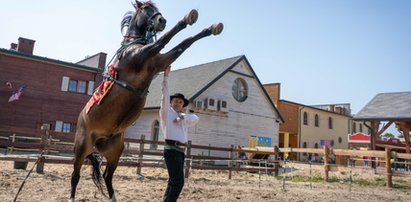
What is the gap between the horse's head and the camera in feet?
14.0

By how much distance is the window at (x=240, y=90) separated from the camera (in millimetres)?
23480

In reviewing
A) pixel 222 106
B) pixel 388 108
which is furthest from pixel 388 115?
pixel 222 106

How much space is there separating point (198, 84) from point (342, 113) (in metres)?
24.9

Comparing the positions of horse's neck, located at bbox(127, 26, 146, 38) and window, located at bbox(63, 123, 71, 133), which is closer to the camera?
horse's neck, located at bbox(127, 26, 146, 38)

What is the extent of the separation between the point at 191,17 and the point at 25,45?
78.4 ft

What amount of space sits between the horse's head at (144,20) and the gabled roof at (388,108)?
16.0 meters

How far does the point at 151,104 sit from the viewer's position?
2222 centimetres

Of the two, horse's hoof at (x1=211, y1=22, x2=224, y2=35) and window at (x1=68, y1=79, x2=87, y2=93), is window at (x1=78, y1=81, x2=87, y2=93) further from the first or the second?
horse's hoof at (x1=211, y1=22, x2=224, y2=35)

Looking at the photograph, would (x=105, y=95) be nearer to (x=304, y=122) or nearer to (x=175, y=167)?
(x=175, y=167)

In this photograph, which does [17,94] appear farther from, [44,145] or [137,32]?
[137,32]

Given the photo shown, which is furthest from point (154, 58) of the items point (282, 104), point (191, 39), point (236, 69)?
point (282, 104)

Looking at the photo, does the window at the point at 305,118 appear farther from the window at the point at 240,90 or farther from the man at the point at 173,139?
the man at the point at 173,139

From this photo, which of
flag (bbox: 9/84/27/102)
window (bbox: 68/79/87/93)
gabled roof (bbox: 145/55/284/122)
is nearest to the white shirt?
gabled roof (bbox: 145/55/284/122)

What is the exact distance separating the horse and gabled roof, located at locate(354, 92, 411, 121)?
16059 mm
